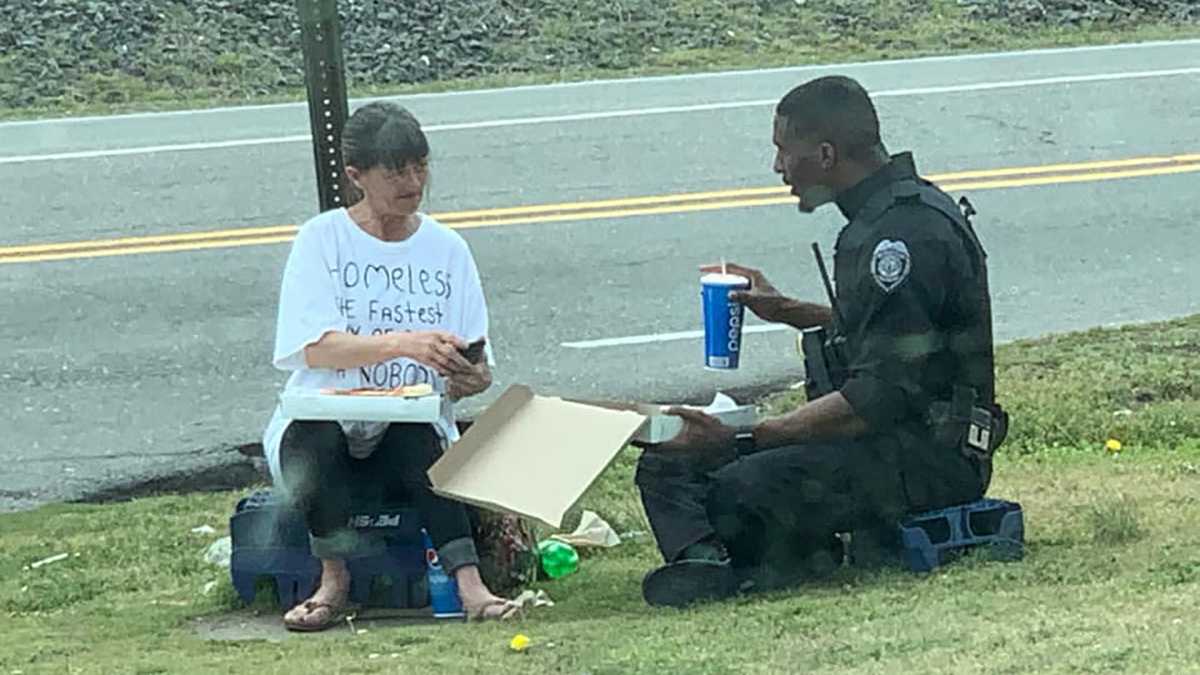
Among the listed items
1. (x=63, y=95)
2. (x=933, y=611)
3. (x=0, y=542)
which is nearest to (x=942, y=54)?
(x=63, y=95)

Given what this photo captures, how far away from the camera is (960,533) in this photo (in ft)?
15.4

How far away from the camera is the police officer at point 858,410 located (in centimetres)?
453

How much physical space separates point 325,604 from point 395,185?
102 cm

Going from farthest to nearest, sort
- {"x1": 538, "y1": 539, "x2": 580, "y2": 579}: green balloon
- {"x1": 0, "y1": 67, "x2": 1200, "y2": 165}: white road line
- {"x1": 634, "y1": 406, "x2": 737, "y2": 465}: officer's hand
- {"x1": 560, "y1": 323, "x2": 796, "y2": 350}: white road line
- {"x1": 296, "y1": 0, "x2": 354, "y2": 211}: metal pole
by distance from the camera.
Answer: {"x1": 0, "y1": 67, "x2": 1200, "y2": 165}: white road line
{"x1": 560, "y1": 323, "x2": 796, "y2": 350}: white road line
{"x1": 296, "y1": 0, "x2": 354, "y2": 211}: metal pole
{"x1": 538, "y1": 539, "x2": 580, "y2": 579}: green balloon
{"x1": 634, "y1": 406, "x2": 737, "y2": 465}: officer's hand

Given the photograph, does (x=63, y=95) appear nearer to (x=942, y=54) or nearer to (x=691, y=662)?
(x=942, y=54)

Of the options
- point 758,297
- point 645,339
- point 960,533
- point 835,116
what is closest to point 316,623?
point 758,297

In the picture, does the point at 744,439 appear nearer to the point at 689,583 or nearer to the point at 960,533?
the point at 689,583

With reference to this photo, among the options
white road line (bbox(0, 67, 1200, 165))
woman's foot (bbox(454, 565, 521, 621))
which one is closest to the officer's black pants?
woman's foot (bbox(454, 565, 521, 621))

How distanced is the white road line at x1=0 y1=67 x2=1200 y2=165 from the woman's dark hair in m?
7.68

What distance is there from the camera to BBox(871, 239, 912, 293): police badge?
4.47 meters

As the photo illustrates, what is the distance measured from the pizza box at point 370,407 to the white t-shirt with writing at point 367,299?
125 millimetres

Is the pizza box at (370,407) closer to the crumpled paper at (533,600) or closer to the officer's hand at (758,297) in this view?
the crumpled paper at (533,600)

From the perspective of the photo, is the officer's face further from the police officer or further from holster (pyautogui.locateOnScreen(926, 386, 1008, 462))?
holster (pyautogui.locateOnScreen(926, 386, 1008, 462))

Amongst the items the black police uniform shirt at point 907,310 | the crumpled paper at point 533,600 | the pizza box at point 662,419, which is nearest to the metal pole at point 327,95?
the crumpled paper at point 533,600
